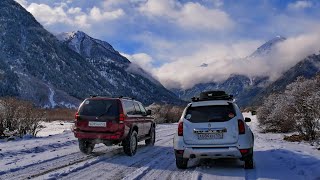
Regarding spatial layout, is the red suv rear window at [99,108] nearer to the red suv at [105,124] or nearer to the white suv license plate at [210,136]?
the red suv at [105,124]

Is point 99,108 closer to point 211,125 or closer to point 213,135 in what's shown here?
point 211,125

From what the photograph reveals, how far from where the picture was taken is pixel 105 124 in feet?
42.6

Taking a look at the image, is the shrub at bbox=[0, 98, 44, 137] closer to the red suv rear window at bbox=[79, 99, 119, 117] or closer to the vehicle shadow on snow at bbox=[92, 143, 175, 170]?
the red suv rear window at bbox=[79, 99, 119, 117]

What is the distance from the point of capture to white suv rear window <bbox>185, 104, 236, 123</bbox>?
10328 mm

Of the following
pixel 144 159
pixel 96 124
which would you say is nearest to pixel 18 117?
pixel 96 124

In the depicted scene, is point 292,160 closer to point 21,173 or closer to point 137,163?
point 137,163

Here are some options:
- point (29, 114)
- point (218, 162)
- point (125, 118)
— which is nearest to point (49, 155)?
point (125, 118)

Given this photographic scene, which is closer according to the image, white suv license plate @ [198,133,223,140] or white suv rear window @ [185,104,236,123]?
white suv license plate @ [198,133,223,140]

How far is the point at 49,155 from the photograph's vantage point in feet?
42.5

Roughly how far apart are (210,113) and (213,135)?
0.63m

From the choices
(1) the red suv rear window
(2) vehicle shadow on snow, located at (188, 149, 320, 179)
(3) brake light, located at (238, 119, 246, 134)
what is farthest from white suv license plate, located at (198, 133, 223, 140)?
(1) the red suv rear window

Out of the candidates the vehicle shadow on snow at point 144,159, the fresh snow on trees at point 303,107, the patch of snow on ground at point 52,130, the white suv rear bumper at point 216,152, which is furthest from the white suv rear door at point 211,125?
the patch of snow on ground at point 52,130

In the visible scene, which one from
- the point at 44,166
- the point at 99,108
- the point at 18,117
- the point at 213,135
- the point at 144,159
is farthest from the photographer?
the point at 18,117

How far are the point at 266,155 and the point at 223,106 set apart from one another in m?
3.49
